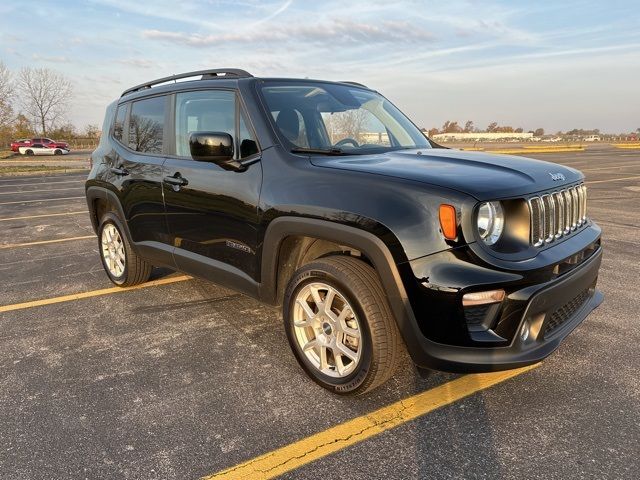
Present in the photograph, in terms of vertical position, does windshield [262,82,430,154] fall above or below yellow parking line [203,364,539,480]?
above

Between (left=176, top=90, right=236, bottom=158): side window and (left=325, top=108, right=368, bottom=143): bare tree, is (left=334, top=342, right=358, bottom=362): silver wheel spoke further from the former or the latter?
(left=176, top=90, right=236, bottom=158): side window

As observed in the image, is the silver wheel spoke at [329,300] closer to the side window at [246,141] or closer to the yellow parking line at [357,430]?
the yellow parking line at [357,430]

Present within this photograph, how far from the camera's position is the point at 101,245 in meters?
5.18

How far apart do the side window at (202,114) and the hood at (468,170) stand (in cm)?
89

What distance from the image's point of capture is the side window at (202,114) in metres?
3.54

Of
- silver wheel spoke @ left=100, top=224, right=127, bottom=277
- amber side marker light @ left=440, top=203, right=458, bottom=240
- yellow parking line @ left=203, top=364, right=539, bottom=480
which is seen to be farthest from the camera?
silver wheel spoke @ left=100, top=224, right=127, bottom=277

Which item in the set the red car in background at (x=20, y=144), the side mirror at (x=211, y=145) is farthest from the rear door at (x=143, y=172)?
the red car in background at (x=20, y=144)

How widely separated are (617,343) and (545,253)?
146cm

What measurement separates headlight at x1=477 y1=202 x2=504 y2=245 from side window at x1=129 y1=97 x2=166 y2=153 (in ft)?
9.28

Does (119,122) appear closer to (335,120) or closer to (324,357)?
(335,120)

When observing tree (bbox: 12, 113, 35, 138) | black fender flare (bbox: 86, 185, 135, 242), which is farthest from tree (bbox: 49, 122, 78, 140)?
black fender flare (bbox: 86, 185, 135, 242)

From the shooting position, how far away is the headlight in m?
2.44

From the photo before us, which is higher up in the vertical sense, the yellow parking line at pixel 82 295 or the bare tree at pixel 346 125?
the bare tree at pixel 346 125

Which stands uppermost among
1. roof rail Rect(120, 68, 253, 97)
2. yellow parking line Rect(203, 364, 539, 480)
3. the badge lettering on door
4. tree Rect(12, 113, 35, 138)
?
tree Rect(12, 113, 35, 138)
